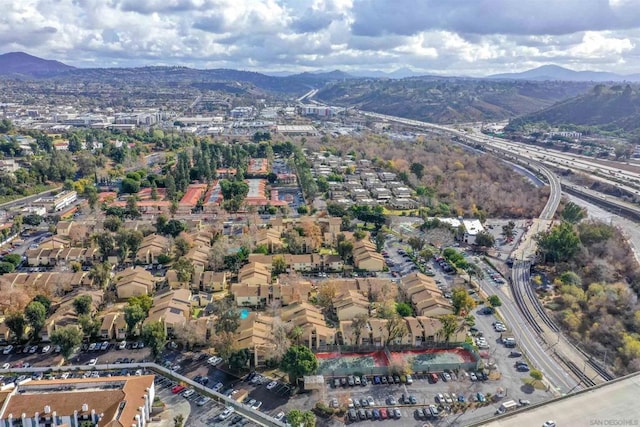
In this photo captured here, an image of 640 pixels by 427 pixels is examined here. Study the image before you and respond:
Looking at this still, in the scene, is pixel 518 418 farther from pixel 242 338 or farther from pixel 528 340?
pixel 242 338

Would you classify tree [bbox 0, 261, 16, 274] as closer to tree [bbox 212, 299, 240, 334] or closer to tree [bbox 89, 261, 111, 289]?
tree [bbox 89, 261, 111, 289]

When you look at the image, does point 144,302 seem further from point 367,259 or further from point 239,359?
point 367,259

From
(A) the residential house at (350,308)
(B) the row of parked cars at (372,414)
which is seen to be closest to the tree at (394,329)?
(A) the residential house at (350,308)

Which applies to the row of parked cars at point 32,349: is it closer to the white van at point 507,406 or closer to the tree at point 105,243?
the tree at point 105,243

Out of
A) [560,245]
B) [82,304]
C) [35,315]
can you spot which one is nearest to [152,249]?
[82,304]

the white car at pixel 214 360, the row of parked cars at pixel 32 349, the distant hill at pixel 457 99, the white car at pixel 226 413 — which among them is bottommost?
the row of parked cars at pixel 32 349

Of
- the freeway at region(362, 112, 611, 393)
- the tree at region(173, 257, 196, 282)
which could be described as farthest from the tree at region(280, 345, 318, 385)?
the tree at region(173, 257, 196, 282)

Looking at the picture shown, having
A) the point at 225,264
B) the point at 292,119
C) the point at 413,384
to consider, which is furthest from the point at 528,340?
the point at 292,119
